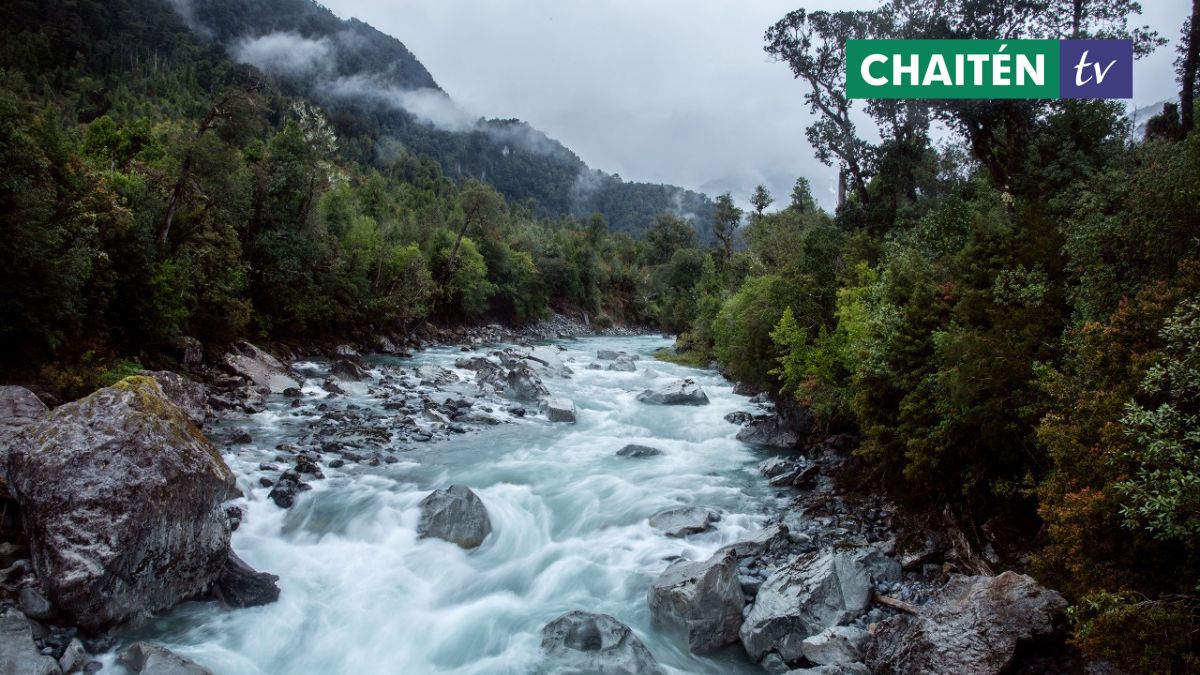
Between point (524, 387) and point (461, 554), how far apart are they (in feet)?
48.4

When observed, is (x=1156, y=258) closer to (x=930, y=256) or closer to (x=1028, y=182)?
(x=930, y=256)

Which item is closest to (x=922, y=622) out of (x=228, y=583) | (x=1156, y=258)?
(x=1156, y=258)

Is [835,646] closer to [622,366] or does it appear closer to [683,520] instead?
[683,520]

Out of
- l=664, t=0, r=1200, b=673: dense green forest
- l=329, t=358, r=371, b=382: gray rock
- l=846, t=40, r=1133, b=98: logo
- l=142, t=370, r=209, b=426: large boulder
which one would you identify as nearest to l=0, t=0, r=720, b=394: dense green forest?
l=142, t=370, r=209, b=426: large boulder

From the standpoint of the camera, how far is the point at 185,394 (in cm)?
1719

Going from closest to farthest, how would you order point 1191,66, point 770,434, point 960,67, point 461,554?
1. point 461,554
2. point 1191,66
3. point 770,434
4. point 960,67

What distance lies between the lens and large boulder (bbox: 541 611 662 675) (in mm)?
8367

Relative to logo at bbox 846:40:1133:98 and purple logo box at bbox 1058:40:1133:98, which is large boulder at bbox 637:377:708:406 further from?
purple logo box at bbox 1058:40:1133:98

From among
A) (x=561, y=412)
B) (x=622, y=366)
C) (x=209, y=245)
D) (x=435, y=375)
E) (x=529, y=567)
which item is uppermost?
(x=209, y=245)

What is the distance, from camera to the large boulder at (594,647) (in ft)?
27.5

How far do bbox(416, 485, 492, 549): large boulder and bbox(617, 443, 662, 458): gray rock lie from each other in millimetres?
6379

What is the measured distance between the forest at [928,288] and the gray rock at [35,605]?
29.7ft

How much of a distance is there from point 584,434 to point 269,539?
36.8 ft


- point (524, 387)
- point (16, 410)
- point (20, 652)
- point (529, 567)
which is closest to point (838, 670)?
point (529, 567)
